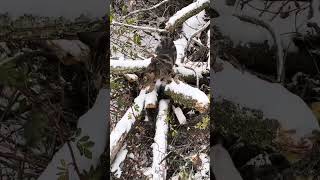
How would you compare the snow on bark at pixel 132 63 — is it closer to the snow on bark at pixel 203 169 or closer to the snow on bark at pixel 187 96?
the snow on bark at pixel 187 96

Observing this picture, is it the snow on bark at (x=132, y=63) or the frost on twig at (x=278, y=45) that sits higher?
the frost on twig at (x=278, y=45)

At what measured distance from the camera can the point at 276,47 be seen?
1287mm

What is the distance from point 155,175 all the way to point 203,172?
0.17 metres

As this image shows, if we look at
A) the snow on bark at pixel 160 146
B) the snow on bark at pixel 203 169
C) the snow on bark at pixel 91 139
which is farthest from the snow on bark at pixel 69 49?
the snow on bark at pixel 203 169

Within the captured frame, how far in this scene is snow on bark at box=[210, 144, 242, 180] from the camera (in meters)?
1.32

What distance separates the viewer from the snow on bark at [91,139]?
1.28 m

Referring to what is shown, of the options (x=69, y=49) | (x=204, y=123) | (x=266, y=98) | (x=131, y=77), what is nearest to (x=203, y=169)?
(x=204, y=123)

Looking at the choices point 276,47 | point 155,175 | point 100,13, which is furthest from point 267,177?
point 100,13

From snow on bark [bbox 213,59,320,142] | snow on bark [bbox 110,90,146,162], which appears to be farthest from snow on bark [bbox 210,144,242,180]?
snow on bark [bbox 110,90,146,162]

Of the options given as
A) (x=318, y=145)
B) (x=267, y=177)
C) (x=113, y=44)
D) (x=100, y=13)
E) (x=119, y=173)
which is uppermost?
(x=100, y=13)

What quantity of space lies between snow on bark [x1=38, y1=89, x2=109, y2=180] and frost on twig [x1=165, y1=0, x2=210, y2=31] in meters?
0.45

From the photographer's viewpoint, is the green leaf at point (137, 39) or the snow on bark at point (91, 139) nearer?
the snow on bark at point (91, 139)

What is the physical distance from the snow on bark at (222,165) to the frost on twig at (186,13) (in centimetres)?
49

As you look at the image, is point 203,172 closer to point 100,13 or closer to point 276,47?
point 276,47
